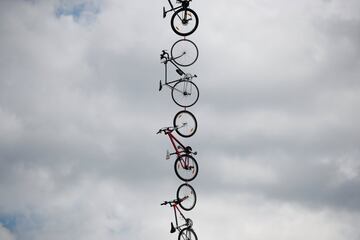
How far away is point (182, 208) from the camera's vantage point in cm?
3897

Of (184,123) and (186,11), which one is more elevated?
(186,11)

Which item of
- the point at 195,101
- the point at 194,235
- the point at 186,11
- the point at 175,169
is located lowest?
the point at 194,235

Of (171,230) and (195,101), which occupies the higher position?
(195,101)

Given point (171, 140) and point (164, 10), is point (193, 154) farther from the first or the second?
point (164, 10)

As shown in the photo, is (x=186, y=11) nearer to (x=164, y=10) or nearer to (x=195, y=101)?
(x=164, y=10)

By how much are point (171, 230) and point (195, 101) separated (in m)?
7.46

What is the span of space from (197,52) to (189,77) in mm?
1588

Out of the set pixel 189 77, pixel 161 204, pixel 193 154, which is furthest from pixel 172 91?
pixel 161 204

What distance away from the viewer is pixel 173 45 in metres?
39.4

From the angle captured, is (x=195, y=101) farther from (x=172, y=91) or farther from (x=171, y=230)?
(x=171, y=230)

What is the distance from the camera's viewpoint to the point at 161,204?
38469 mm

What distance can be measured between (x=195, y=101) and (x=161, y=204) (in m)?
6.22

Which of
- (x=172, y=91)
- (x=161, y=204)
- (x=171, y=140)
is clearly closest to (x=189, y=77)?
(x=172, y=91)

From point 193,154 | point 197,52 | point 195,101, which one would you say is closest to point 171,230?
point 193,154
